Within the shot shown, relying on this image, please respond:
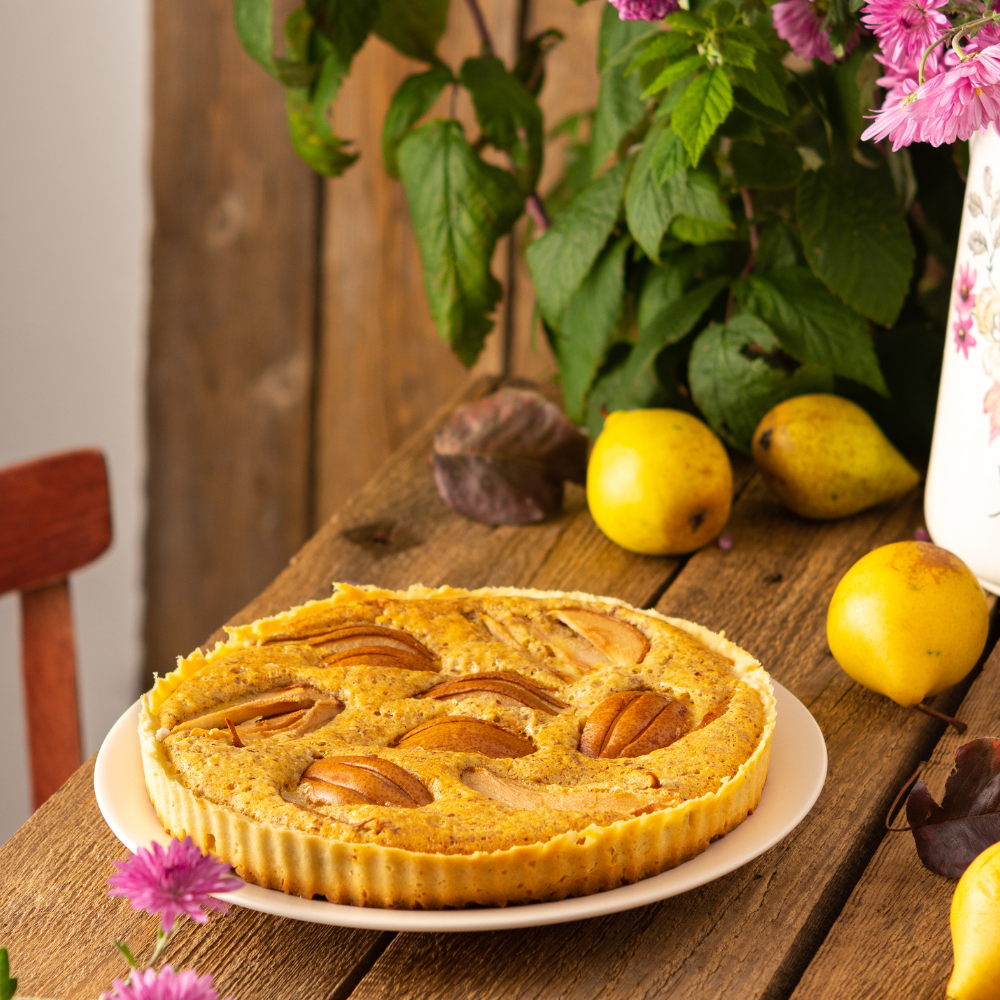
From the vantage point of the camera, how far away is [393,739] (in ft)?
2.06

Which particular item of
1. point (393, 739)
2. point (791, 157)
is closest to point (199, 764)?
point (393, 739)

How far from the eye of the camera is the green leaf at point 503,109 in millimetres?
1054

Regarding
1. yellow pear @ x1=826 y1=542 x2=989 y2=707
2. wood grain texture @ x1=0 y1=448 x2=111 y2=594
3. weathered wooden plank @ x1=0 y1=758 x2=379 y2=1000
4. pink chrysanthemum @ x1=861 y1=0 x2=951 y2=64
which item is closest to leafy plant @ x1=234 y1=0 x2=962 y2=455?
pink chrysanthemum @ x1=861 y1=0 x2=951 y2=64

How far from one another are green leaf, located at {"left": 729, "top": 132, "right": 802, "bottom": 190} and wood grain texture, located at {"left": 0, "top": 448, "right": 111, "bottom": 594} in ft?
1.95

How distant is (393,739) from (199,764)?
4.0 inches

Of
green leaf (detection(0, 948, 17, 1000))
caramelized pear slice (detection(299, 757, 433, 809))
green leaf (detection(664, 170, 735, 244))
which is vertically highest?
green leaf (detection(664, 170, 735, 244))

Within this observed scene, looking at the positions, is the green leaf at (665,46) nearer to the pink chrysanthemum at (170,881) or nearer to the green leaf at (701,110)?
the green leaf at (701,110)

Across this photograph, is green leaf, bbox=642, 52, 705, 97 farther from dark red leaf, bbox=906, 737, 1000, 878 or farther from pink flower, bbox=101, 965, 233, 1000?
pink flower, bbox=101, 965, 233, 1000

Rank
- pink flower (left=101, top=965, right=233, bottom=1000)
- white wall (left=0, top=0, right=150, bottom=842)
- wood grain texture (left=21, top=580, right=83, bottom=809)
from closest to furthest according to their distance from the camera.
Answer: pink flower (left=101, top=965, right=233, bottom=1000), wood grain texture (left=21, top=580, right=83, bottom=809), white wall (left=0, top=0, right=150, bottom=842)

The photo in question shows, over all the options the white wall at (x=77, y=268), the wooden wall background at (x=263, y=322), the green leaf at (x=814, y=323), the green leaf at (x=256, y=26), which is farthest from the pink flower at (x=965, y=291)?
the white wall at (x=77, y=268)

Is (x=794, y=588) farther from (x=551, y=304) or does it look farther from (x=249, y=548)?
(x=249, y=548)

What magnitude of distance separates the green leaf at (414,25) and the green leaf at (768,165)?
338mm

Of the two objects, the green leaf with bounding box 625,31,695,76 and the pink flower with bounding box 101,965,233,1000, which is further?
the green leaf with bounding box 625,31,695,76

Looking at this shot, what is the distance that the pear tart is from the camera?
1.75 ft
